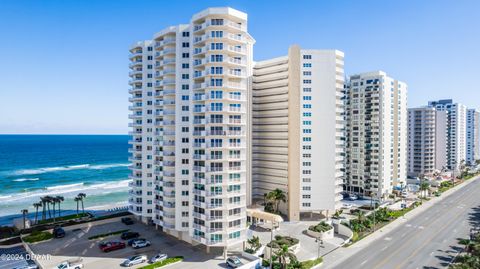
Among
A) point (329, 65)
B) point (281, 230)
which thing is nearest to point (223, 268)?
point (281, 230)

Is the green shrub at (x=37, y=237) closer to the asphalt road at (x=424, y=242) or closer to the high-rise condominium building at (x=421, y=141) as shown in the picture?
the asphalt road at (x=424, y=242)

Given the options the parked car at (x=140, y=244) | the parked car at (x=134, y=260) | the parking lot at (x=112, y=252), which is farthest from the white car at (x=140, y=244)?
the parked car at (x=134, y=260)

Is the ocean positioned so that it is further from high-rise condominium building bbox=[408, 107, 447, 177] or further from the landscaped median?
high-rise condominium building bbox=[408, 107, 447, 177]

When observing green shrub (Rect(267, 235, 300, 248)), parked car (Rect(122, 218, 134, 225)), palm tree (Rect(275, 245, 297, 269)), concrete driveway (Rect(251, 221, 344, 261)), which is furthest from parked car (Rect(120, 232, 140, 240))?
palm tree (Rect(275, 245, 297, 269))

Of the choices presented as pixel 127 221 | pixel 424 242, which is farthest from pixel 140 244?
pixel 424 242

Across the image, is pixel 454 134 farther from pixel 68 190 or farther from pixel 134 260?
pixel 68 190
